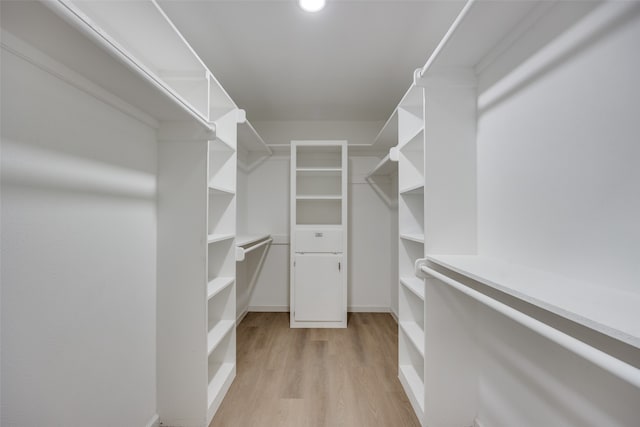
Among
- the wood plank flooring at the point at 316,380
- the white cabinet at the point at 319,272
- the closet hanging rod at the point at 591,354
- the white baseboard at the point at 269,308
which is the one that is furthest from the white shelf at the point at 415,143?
the white baseboard at the point at 269,308

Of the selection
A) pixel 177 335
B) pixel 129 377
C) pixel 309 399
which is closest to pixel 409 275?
pixel 309 399

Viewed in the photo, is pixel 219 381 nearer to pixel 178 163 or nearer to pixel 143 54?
pixel 178 163

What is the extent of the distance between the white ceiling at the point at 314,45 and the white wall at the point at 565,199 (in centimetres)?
82

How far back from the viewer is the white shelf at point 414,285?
1.72m

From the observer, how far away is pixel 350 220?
3.55 m

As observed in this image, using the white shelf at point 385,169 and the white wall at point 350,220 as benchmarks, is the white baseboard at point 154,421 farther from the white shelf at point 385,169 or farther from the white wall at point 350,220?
the white shelf at point 385,169

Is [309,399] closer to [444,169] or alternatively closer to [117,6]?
[444,169]

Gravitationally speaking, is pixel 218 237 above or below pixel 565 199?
below

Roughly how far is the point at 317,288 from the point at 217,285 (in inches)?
56.4

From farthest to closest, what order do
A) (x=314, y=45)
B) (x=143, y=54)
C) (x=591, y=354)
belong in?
(x=314, y=45)
(x=143, y=54)
(x=591, y=354)

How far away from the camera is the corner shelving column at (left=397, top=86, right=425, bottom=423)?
193cm

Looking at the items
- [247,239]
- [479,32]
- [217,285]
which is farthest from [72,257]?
[479,32]

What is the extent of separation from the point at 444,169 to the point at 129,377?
1885mm

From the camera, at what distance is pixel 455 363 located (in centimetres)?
148
